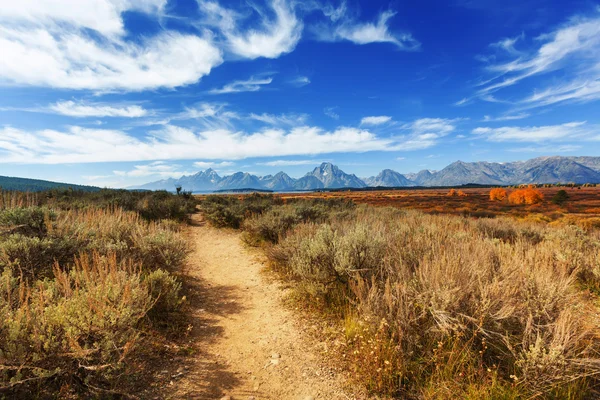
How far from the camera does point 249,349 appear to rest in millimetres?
4191

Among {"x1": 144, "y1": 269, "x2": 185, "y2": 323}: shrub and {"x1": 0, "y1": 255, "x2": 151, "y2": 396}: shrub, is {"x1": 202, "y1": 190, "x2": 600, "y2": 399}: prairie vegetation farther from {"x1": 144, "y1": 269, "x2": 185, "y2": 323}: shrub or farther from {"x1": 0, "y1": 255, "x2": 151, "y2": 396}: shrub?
{"x1": 144, "y1": 269, "x2": 185, "y2": 323}: shrub

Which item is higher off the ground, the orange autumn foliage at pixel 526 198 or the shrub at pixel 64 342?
the shrub at pixel 64 342

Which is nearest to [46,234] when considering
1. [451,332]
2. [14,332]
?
[14,332]

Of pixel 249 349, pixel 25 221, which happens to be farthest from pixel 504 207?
pixel 25 221

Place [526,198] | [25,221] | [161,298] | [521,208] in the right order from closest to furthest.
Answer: [161,298]
[25,221]
[521,208]
[526,198]

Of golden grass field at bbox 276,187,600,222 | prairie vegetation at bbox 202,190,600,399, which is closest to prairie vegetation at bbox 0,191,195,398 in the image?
prairie vegetation at bbox 202,190,600,399

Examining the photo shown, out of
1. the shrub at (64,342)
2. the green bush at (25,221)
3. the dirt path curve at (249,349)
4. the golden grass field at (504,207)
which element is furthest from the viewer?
the golden grass field at (504,207)

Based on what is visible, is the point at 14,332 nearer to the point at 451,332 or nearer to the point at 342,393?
the point at 342,393

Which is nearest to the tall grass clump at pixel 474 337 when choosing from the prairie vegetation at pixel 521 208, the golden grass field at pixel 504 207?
the prairie vegetation at pixel 521 208

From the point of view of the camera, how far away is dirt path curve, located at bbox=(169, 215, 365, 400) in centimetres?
326

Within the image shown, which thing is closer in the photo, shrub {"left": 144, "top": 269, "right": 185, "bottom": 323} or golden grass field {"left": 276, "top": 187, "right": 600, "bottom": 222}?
shrub {"left": 144, "top": 269, "right": 185, "bottom": 323}

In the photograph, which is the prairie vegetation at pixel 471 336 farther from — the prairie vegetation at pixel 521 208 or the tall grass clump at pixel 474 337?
the prairie vegetation at pixel 521 208

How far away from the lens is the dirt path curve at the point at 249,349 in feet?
10.7

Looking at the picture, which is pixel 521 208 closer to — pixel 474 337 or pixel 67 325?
pixel 474 337
